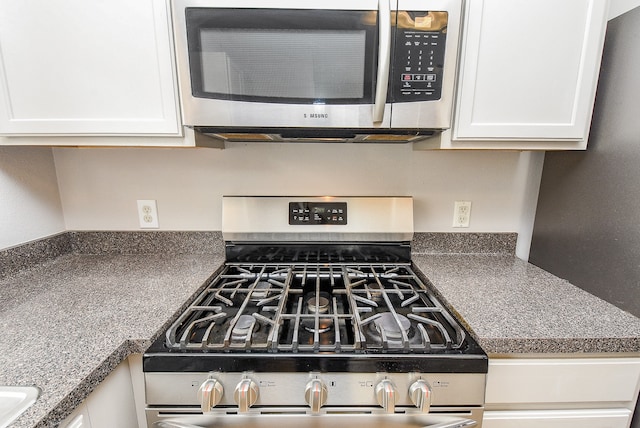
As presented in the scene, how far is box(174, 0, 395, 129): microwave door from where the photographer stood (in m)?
0.78

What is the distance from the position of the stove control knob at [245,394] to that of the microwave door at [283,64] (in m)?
0.65

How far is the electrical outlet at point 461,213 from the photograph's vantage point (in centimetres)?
123

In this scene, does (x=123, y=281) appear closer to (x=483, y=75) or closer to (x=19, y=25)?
(x=19, y=25)

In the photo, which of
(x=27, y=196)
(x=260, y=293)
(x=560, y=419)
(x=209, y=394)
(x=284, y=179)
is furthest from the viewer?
(x=284, y=179)

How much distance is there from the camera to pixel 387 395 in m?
0.64

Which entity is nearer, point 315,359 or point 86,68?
point 315,359

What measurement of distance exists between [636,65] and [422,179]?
656 millimetres

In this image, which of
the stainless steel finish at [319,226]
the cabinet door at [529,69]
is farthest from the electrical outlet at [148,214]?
the cabinet door at [529,69]

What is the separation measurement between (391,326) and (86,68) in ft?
3.68

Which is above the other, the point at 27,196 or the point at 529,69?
the point at 529,69

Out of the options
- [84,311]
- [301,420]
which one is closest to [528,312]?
[301,420]

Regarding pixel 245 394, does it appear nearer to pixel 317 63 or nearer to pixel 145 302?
pixel 145 302

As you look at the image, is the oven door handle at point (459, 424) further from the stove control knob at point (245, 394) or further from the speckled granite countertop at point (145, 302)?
the stove control knob at point (245, 394)

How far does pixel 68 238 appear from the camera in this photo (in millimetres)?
1243
